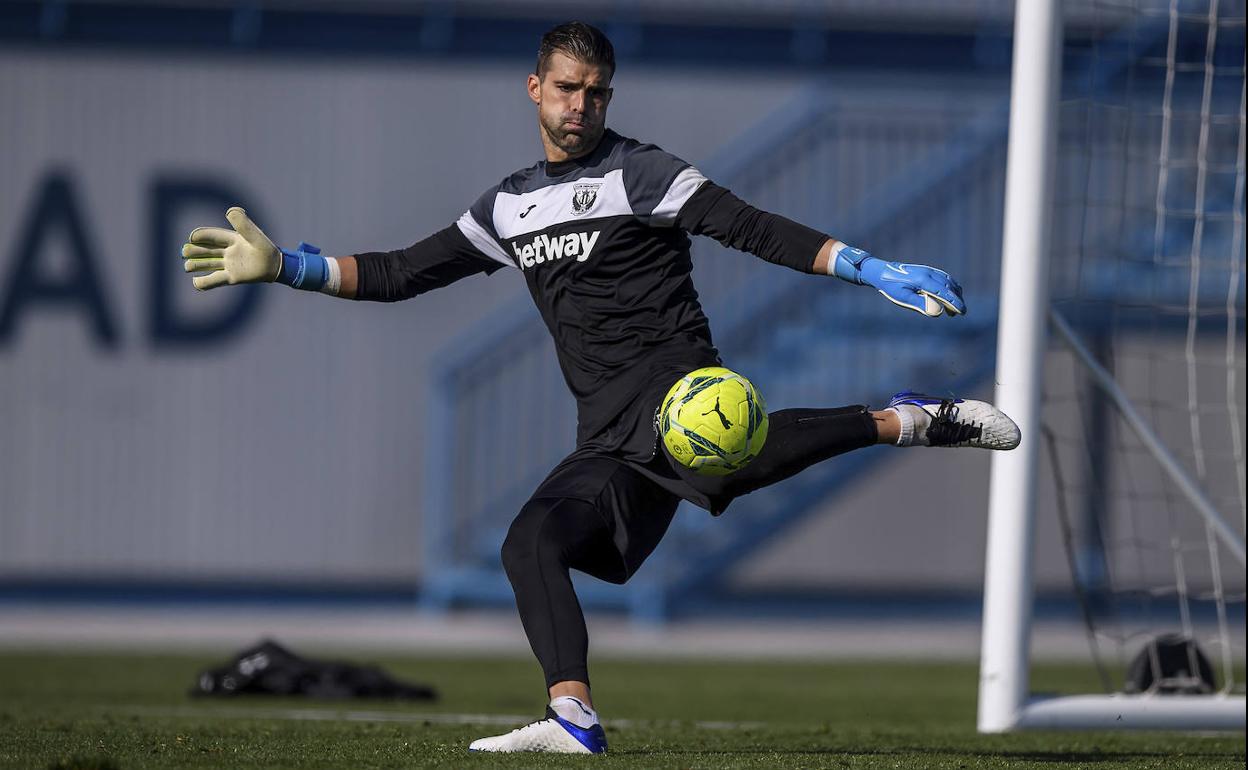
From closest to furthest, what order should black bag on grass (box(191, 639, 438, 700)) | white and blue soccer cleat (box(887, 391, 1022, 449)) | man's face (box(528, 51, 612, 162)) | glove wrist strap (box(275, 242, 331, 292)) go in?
man's face (box(528, 51, 612, 162))
white and blue soccer cleat (box(887, 391, 1022, 449))
glove wrist strap (box(275, 242, 331, 292))
black bag on grass (box(191, 639, 438, 700))

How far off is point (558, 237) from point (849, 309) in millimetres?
11809

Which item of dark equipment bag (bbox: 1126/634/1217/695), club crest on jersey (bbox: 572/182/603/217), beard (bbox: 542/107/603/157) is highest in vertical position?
beard (bbox: 542/107/603/157)

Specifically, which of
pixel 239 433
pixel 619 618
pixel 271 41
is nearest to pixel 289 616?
pixel 239 433

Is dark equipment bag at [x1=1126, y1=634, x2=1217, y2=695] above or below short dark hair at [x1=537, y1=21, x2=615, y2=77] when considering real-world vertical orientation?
below

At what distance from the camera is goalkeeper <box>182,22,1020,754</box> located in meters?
5.15

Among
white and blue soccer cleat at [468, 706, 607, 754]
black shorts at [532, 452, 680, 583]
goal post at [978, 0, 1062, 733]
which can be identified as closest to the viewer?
white and blue soccer cleat at [468, 706, 607, 754]

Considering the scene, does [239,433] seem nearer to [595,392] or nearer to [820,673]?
[820,673]

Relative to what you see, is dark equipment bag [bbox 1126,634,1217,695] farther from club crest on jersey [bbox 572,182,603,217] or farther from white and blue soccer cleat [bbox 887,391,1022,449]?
club crest on jersey [bbox 572,182,603,217]

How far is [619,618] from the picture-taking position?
56.0 feet

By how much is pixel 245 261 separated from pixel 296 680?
3989mm

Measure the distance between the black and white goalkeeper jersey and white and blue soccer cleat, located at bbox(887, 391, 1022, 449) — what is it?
0.65m

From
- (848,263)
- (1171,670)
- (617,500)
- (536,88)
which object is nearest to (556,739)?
(617,500)

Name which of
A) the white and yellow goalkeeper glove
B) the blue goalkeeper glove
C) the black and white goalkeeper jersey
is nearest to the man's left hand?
the blue goalkeeper glove

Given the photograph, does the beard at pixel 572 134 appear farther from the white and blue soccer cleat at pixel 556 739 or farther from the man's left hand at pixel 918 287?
the white and blue soccer cleat at pixel 556 739
